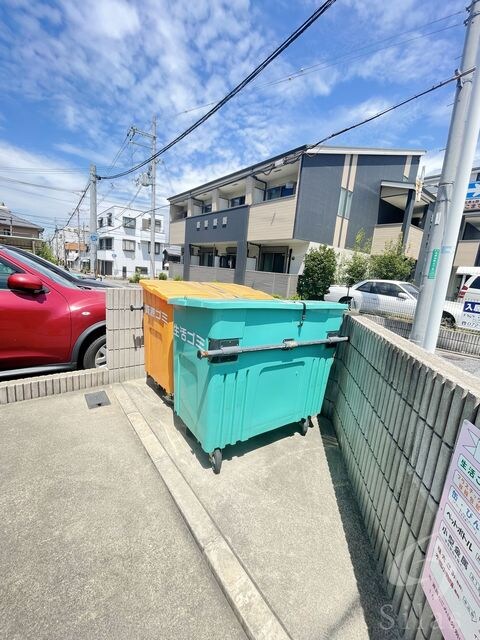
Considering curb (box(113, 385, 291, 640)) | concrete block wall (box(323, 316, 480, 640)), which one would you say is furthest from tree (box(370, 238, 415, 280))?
curb (box(113, 385, 291, 640))

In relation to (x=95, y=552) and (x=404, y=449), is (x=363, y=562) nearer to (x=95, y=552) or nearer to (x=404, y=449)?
(x=404, y=449)

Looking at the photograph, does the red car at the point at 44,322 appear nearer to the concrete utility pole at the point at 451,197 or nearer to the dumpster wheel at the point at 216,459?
the dumpster wheel at the point at 216,459

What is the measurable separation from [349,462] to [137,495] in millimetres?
1704

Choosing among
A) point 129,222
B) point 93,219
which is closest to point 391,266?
point 93,219

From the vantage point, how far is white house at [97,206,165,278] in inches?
1613

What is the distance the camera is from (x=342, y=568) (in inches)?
64.9

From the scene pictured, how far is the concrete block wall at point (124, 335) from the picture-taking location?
348 cm

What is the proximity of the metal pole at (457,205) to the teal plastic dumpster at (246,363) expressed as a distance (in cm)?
192

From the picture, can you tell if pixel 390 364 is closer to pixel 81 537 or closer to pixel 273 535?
pixel 273 535

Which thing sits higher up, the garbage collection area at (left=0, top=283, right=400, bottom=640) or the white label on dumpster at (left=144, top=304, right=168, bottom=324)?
the white label on dumpster at (left=144, top=304, right=168, bottom=324)

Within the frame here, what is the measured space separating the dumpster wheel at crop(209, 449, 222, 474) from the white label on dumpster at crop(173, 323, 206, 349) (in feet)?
2.86

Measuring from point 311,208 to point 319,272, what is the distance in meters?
3.38

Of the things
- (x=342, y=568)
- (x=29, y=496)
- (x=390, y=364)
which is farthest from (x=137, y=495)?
(x=390, y=364)

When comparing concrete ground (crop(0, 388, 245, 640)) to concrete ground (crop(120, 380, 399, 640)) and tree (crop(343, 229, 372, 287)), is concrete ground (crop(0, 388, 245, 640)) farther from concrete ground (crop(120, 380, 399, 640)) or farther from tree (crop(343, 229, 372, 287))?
tree (crop(343, 229, 372, 287))
